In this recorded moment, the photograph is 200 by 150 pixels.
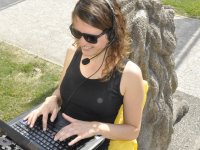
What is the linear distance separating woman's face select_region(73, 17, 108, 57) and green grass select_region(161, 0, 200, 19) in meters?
5.11

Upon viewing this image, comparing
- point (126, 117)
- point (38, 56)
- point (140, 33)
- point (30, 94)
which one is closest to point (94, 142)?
point (126, 117)

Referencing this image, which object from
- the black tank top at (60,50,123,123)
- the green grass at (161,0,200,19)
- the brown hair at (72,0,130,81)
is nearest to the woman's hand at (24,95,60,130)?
the black tank top at (60,50,123,123)

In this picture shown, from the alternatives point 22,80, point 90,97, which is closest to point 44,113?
point 90,97

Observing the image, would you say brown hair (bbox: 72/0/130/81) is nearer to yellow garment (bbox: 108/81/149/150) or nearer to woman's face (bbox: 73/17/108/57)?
woman's face (bbox: 73/17/108/57)

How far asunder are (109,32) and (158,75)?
117 centimetres

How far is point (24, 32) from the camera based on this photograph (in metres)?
6.37

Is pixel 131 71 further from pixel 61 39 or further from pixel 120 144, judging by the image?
pixel 61 39

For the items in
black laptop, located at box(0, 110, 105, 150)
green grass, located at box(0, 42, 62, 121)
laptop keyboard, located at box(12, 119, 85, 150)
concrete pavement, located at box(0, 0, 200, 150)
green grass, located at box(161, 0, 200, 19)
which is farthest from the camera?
green grass, located at box(161, 0, 200, 19)

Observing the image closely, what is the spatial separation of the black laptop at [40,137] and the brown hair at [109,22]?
41 cm

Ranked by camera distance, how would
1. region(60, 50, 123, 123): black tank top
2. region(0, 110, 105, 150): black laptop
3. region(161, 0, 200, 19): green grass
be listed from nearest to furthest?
region(0, 110, 105, 150): black laptop
region(60, 50, 123, 123): black tank top
region(161, 0, 200, 19): green grass

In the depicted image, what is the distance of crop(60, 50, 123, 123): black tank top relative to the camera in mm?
2494

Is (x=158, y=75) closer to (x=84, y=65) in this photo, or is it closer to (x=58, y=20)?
(x=84, y=65)

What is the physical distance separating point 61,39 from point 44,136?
4.07m

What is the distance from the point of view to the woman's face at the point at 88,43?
91.1 inches
